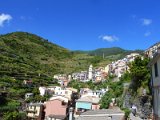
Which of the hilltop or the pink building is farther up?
the hilltop

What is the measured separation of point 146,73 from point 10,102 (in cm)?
4656

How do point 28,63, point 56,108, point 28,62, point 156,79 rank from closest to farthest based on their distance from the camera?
point 156,79 < point 56,108 < point 28,63 < point 28,62

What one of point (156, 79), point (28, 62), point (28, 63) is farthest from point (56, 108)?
point (28, 62)

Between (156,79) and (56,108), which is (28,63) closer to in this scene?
(56,108)

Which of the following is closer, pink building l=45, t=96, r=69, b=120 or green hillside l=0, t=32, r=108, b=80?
pink building l=45, t=96, r=69, b=120

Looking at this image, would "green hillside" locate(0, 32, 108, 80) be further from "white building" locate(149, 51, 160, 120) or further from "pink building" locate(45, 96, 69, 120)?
"white building" locate(149, 51, 160, 120)

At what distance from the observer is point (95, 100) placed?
68250 mm

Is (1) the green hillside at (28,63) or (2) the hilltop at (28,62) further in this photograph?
(2) the hilltop at (28,62)

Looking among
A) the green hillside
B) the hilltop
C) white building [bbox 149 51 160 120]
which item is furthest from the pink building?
white building [bbox 149 51 160 120]

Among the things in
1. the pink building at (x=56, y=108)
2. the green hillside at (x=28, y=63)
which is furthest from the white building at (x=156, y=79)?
the green hillside at (x=28, y=63)

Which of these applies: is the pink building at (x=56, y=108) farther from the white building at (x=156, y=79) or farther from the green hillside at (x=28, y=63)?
the white building at (x=156, y=79)

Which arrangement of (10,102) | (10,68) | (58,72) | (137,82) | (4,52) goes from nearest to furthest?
(137,82) < (10,102) < (10,68) < (4,52) < (58,72)

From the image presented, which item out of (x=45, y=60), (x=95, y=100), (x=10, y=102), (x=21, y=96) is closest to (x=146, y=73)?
(x=95, y=100)

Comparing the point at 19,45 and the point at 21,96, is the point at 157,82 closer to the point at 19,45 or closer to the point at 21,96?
the point at 21,96
